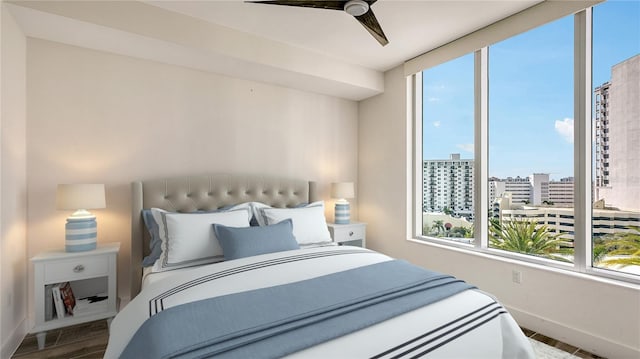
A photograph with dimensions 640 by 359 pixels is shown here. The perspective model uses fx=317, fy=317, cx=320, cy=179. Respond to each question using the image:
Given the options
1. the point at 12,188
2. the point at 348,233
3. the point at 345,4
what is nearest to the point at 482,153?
the point at 348,233

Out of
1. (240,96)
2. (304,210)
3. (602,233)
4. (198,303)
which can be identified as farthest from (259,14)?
(602,233)

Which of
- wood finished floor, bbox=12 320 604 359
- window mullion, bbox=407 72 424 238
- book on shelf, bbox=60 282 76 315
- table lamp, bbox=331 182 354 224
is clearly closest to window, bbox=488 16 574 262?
wood finished floor, bbox=12 320 604 359

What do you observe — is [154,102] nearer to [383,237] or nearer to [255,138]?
[255,138]

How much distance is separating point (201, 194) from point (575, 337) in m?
3.24

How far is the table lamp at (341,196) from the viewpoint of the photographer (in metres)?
3.75

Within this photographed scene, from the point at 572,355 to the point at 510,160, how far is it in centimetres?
155

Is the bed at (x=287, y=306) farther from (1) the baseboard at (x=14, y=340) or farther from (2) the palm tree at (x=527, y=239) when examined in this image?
(2) the palm tree at (x=527, y=239)

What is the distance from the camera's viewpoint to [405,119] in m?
3.65

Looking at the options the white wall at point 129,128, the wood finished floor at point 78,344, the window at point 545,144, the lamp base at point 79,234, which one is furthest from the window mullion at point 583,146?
the lamp base at point 79,234

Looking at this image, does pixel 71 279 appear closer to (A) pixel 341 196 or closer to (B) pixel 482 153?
(A) pixel 341 196

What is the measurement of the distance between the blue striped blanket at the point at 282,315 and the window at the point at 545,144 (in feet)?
A: 4.54

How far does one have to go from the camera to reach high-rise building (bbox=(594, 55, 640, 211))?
217cm

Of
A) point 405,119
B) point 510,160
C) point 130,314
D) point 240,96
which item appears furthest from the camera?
point 405,119

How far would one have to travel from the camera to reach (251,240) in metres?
2.35
